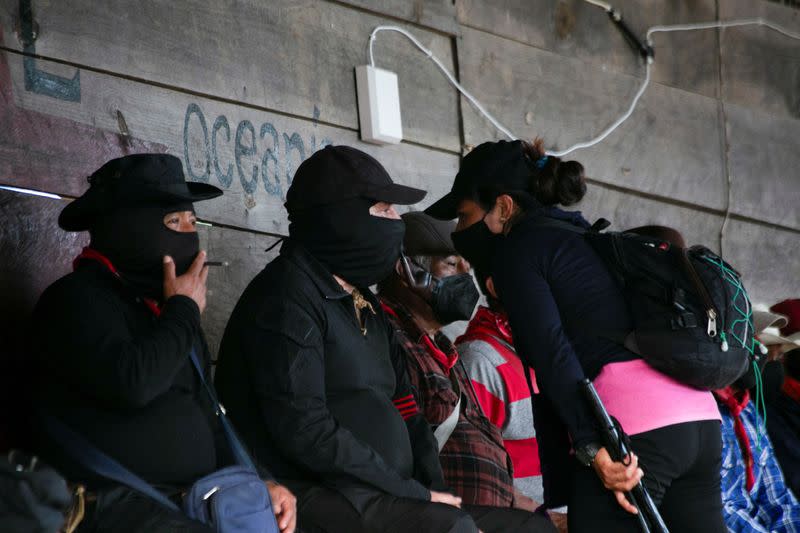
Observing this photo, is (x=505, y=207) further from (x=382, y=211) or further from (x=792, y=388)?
(x=792, y=388)

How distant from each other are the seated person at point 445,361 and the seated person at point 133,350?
818 millimetres

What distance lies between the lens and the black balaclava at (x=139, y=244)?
299 centimetres

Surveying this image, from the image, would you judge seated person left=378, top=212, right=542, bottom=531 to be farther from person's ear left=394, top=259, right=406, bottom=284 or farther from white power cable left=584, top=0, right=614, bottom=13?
white power cable left=584, top=0, right=614, bottom=13

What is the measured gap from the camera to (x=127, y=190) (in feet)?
9.89

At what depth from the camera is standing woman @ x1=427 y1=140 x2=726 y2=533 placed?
302cm

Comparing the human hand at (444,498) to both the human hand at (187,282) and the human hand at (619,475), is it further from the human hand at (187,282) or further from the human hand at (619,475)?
the human hand at (187,282)

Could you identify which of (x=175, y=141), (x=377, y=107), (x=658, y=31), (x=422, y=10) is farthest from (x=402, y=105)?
(x=658, y=31)

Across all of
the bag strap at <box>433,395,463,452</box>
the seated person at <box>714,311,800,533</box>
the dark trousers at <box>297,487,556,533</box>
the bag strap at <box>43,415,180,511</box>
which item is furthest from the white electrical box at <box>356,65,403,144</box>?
the bag strap at <box>43,415,180,511</box>

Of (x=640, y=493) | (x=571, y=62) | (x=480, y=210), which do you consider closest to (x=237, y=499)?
Result: (x=640, y=493)

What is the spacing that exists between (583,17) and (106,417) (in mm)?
3354

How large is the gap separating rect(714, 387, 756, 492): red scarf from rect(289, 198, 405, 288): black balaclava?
5.64 feet

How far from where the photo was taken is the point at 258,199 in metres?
4.02

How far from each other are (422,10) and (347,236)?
173 centimetres

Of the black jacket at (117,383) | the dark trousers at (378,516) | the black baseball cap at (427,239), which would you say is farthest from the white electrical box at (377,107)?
the dark trousers at (378,516)
